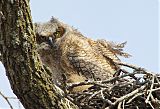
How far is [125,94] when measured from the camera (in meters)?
2.43

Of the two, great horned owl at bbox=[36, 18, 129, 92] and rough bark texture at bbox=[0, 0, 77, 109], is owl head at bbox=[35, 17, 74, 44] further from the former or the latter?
rough bark texture at bbox=[0, 0, 77, 109]

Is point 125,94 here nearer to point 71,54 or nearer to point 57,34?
point 71,54

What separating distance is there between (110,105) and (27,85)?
483mm

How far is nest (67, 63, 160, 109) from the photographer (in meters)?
2.26

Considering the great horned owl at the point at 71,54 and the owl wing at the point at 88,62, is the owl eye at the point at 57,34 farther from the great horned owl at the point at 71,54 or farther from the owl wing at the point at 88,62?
the owl wing at the point at 88,62

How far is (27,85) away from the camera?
6.38 ft

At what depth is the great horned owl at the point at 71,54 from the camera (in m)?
3.31

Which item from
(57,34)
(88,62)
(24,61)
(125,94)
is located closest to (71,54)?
(88,62)

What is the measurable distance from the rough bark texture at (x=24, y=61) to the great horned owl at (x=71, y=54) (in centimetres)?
120

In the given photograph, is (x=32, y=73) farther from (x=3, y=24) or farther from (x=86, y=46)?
(x=86, y=46)

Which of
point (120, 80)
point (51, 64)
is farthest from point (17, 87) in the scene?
point (51, 64)

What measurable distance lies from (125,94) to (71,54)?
1015 mm

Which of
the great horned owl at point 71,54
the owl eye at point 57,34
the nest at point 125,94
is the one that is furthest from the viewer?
the owl eye at point 57,34

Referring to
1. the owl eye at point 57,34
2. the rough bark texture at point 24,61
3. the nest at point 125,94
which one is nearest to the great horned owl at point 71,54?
the owl eye at point 57,34
